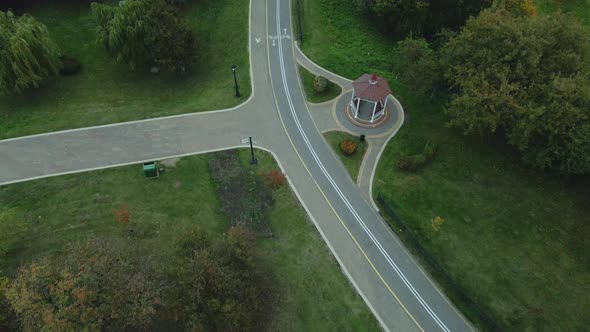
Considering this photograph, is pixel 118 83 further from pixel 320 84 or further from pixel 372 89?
pixel 372 89

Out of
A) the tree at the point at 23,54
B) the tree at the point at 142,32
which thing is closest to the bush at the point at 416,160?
the tree at the point at 142,32

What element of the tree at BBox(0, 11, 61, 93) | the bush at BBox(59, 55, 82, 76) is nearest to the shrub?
the tree at BBox(0, 11, 61, 93)

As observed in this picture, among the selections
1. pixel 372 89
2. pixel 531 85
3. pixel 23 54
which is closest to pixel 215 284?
pixel 372 89

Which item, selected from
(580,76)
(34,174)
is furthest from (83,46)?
(580,76)

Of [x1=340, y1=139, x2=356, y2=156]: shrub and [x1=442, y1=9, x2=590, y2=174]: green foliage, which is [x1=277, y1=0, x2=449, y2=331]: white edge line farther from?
[x1=442, y1=9, x2=590, y2=174]: green foliage

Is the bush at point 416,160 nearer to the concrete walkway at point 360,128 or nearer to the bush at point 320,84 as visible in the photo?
the concrete walkway at point 360,128

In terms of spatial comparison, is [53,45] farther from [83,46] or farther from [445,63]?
[445,63]
